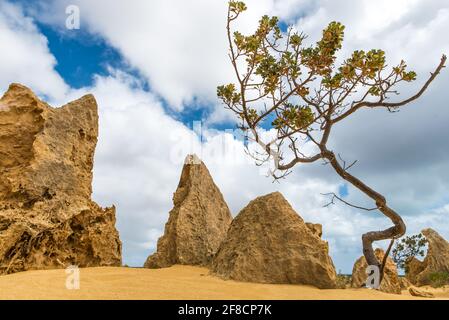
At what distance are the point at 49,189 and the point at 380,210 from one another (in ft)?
23.5

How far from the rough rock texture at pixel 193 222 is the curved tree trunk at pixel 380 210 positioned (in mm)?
3294

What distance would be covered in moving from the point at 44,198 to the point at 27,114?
2.14 m

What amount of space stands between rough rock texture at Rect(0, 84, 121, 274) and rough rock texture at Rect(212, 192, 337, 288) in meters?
3.15

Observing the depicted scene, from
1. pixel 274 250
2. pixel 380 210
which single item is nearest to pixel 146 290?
pixel 274 250

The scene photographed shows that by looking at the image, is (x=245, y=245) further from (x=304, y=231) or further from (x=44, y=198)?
(x=44, y=198)

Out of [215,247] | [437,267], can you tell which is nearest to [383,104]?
[215,247]

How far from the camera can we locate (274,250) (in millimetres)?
6953

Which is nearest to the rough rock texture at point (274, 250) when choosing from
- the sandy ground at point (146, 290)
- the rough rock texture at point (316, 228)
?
the sandy ground at point (146, 290)

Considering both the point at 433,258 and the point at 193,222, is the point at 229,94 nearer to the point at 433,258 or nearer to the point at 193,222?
the point at 193,222

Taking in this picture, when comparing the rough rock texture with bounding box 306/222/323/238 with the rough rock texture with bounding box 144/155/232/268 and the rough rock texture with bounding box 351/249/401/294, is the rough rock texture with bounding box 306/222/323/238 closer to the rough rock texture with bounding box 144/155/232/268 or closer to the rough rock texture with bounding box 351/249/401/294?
the rough rock texture with bounding box 351/249/401/294

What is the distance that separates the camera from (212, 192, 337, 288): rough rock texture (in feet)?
21.7

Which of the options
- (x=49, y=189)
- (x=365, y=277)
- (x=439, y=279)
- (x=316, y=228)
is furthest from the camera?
(x=439, y=279)

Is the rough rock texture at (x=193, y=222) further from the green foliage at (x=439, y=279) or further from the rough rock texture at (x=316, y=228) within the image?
the green foliage at (x=439, y=279)

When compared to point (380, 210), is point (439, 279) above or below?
below
